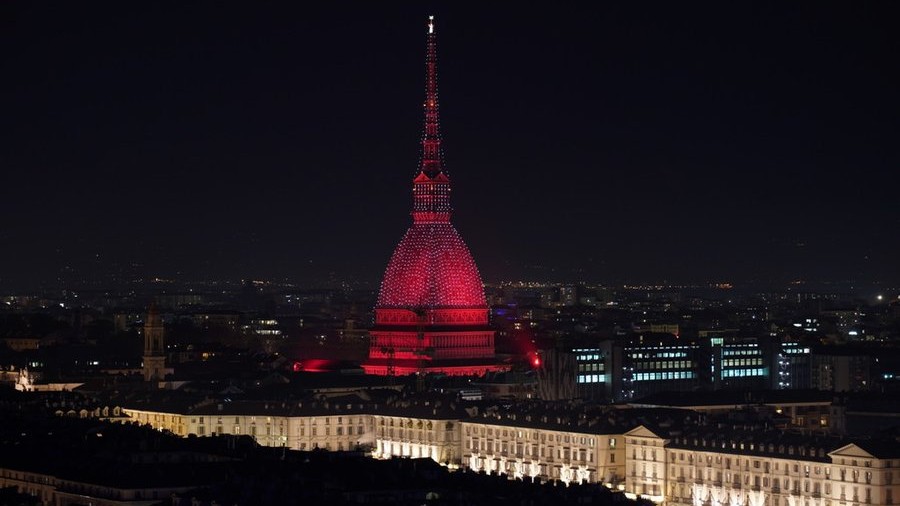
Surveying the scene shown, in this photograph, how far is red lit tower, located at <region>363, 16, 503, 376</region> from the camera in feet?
567

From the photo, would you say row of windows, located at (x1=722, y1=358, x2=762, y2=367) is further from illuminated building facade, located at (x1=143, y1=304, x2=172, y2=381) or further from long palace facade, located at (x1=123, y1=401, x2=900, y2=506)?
long palace facade, located at (x1=123, y1=401, x2=900, y2=506)

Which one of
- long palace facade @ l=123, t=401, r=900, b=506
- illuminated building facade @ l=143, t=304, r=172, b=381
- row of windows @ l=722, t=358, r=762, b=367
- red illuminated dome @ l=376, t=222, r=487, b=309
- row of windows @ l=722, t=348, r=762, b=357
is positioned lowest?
long palace facade @ l=123, t=401, r=900, b=506

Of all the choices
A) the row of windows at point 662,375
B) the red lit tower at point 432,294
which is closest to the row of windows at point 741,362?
the row of windows at point 662,375

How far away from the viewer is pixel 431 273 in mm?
177875

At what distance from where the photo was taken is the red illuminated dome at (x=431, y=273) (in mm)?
177500

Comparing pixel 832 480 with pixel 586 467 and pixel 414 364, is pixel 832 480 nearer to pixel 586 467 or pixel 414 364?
pixel 586 467

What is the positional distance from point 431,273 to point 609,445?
216 ft

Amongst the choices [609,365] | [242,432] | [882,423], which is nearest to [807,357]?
[609,365]

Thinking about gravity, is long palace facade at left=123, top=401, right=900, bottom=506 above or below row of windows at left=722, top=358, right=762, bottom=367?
below

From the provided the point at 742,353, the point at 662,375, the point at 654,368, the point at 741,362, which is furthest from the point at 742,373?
the point at 654,368

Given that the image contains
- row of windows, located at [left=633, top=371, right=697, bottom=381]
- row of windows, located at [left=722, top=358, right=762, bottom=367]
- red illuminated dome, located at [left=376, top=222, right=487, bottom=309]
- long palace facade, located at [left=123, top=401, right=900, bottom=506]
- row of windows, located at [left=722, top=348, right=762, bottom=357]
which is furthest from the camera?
red illuminated dome, located at [left=376, top=222, right=487, bottom=309]

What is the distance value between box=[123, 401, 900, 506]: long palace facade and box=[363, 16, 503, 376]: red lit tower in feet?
137

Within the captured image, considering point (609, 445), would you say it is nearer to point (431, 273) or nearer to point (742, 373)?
point (742, 373)

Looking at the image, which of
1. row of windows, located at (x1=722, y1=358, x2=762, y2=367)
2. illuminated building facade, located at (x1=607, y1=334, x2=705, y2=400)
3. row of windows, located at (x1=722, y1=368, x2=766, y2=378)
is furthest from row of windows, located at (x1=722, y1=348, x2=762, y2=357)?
illuminated building facade, located at (x1=607, y1=334, x2=705, y2=400)
